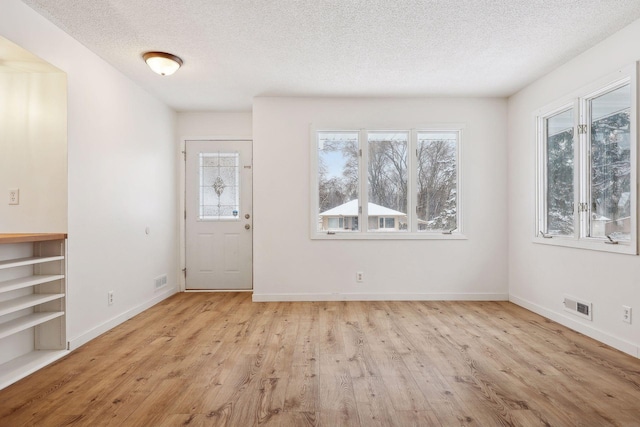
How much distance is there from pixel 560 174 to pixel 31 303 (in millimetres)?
4862

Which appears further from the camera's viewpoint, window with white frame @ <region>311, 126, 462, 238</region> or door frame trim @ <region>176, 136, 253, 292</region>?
door frame trim @ <region>176, 136, 253, 292</region>

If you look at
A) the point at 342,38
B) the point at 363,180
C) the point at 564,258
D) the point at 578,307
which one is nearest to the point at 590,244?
the point at 564,258

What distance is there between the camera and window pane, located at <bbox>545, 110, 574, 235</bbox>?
3479mm

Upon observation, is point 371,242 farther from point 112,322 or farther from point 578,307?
point 112,322

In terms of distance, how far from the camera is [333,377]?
2.35m

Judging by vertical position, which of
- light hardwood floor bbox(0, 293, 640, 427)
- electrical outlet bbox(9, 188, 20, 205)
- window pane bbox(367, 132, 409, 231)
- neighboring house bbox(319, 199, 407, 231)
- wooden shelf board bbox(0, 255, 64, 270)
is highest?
window pane bbox(367, 132, 409, 231)

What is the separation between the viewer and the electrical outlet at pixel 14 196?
278cm

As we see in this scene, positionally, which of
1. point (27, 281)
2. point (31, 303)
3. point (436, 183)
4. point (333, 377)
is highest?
point (436, 183)

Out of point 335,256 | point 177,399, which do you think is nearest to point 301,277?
point 335,256

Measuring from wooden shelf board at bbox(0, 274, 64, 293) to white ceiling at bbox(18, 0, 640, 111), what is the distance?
1.99m

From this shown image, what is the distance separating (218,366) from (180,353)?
45cm

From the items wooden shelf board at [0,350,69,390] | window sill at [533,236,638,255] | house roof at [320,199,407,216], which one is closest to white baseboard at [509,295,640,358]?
window sill at [533,236,638,255]

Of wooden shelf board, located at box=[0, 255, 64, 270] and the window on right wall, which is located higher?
the window on right wall

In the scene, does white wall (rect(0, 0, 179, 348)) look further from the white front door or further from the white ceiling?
the white front door
